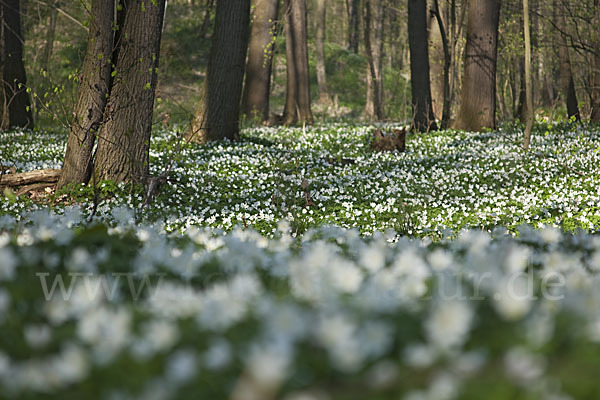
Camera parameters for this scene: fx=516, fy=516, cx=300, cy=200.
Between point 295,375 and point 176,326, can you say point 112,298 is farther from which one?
point 295,375

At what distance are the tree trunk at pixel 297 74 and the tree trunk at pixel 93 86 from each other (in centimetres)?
1083

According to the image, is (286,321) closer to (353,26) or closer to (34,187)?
(34,187)

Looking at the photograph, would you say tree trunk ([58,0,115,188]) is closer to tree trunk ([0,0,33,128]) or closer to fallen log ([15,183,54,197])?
fallen log ([15,183,54,197])

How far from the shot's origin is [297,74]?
17922 millimetres

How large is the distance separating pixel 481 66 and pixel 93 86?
10.6 metres

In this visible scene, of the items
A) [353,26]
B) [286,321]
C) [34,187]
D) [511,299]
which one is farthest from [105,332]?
[353,26]

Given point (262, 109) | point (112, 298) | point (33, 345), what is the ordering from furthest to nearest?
point (262, 109), point (112, 298), point (33, 345)

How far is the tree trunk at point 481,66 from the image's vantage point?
14000mm

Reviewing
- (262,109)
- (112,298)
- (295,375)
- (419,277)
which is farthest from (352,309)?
(262,109)

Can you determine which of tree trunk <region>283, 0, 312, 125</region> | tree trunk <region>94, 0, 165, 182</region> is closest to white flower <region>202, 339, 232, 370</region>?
tree trunk <region>94, 0, 165, 182</region>

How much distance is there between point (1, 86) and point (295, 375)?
1444 cm

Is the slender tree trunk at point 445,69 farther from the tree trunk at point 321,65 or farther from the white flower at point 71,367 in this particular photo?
the white flower at point 71,367

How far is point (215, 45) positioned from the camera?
38.7 feet

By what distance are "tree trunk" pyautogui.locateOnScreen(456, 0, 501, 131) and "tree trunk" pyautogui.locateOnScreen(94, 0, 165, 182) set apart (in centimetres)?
947
